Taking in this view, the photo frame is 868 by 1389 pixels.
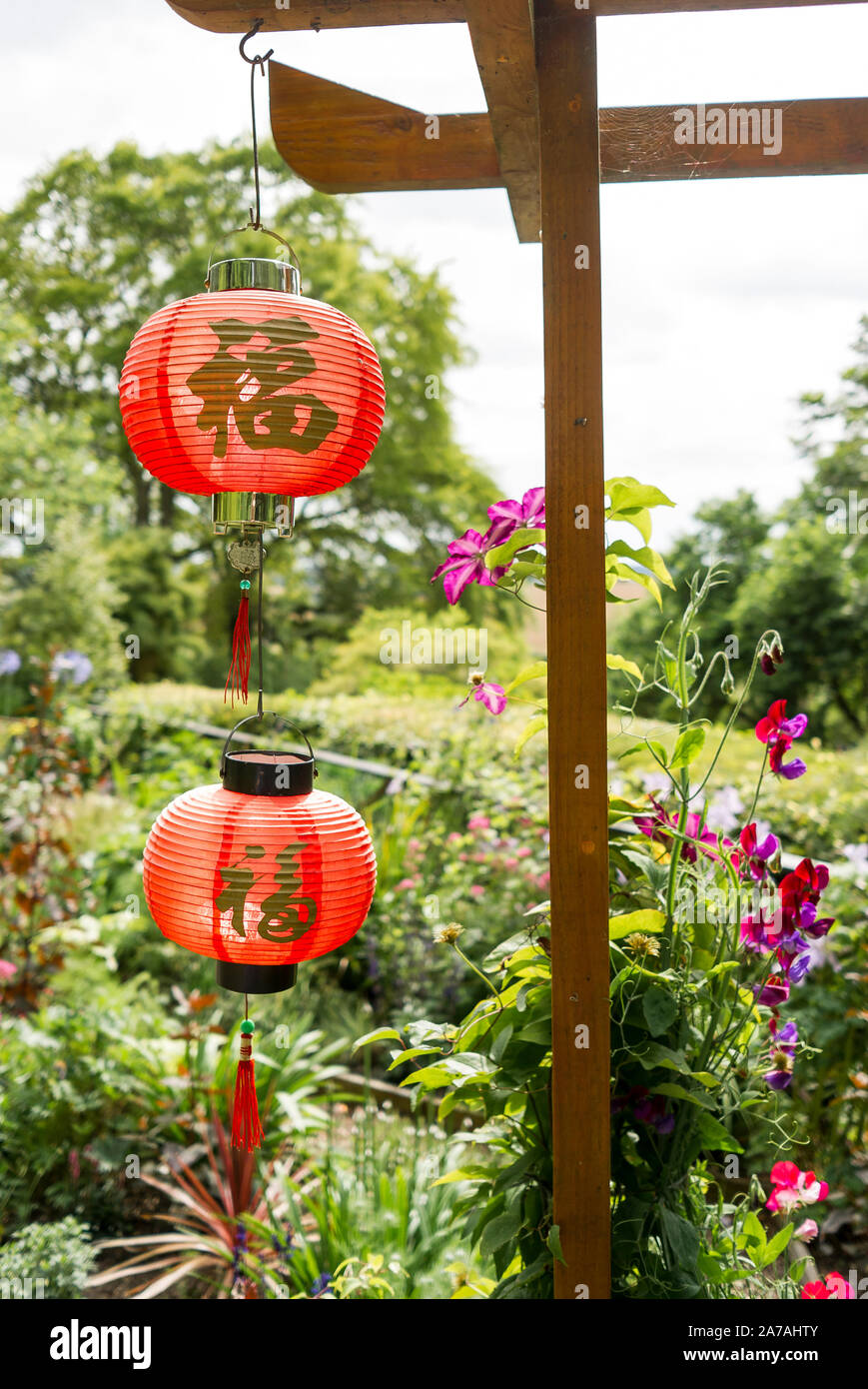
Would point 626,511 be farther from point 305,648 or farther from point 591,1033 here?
point 305,648

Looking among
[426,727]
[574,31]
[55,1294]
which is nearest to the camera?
[574,31]

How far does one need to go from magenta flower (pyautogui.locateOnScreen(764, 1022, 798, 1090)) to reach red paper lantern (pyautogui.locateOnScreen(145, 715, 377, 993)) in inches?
28.6

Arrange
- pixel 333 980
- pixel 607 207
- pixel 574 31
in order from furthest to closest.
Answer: pixel 333 980 → pixel 607 207 → pixel 574 31

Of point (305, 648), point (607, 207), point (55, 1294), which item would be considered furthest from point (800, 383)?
point (55, 1294)

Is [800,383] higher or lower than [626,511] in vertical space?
higher

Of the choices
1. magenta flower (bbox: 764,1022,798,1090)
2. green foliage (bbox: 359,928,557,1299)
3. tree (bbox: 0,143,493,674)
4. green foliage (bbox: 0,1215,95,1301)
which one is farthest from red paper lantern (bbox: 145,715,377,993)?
tree (bbox: 0,143,493,674)

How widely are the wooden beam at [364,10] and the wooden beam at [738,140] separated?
27 cm

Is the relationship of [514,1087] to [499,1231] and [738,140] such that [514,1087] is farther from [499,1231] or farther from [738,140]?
[738,140]

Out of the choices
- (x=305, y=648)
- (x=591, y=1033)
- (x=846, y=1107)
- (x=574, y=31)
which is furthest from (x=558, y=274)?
(x=305, y=648)

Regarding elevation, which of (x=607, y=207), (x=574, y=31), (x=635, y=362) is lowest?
(x=607, y=207)

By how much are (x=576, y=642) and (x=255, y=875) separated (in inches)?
20.8

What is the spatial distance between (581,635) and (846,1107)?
5.93 ft
